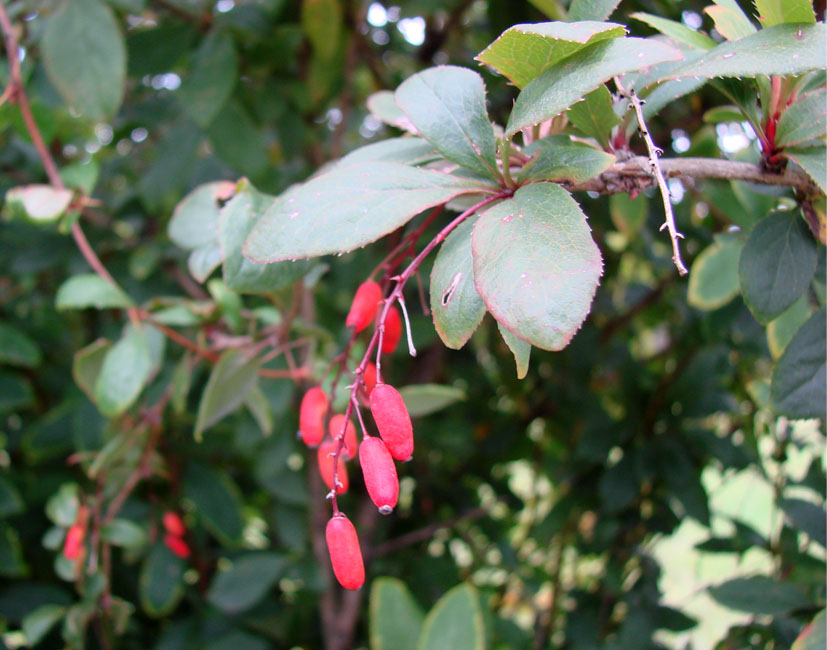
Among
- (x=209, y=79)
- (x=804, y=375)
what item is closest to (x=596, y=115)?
(x=804, y=375)

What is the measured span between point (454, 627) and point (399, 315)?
1.47 ft

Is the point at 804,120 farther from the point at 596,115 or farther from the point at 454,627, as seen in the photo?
the point at 454,627

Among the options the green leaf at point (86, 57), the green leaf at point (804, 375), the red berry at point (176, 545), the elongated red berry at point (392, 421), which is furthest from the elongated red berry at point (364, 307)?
the red berry at point (176, 545)

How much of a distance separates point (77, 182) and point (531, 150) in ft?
1.99

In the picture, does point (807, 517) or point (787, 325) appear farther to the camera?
point (807, 517)

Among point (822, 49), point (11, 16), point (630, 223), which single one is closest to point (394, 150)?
point (822, 49)

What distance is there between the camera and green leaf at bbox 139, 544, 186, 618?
1.11 meters

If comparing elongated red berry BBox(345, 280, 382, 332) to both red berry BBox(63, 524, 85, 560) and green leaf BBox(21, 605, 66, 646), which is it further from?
green leaf BBox(21, 605, 66, 646)

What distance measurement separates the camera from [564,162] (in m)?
0.45

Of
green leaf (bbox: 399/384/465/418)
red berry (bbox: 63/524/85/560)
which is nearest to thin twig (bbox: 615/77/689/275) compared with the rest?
green leaf (bbox: 399/384/465/418)

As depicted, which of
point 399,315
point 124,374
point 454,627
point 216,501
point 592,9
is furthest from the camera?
point 216,501

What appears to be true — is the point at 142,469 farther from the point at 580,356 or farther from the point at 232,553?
the point at 580,356

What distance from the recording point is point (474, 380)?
1.52 metres

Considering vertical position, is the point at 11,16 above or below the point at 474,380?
above
